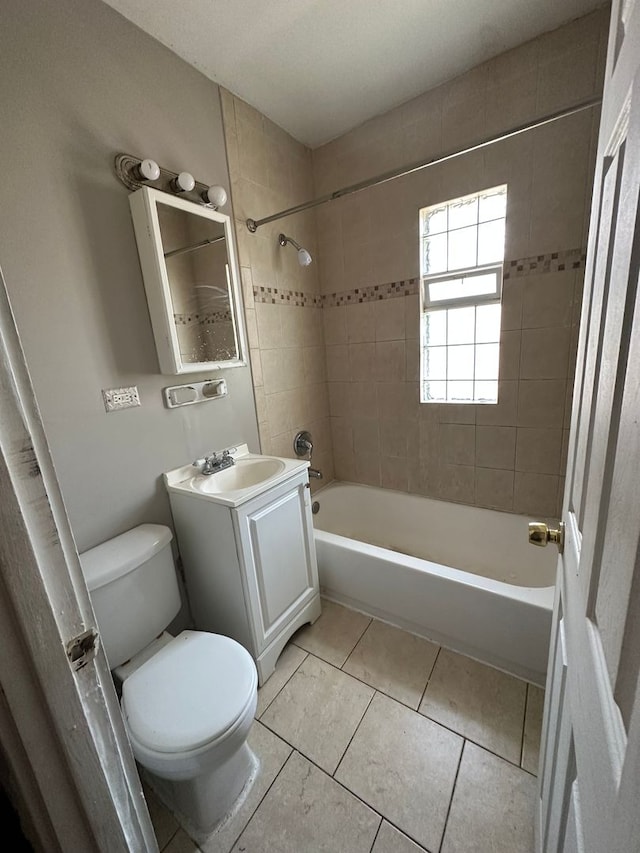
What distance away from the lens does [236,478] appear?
67.3 inches

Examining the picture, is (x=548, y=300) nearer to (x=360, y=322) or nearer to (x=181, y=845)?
(x=360, y=322)

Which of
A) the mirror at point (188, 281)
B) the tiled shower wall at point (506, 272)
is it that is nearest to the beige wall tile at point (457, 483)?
the tiled shower wall at point (506, 272)

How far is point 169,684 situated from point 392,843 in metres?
0.80

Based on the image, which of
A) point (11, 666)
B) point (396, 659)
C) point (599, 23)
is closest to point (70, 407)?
point (11, 666)

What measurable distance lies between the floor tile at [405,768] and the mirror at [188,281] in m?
1.60

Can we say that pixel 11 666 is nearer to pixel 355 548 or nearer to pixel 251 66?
pixel 355 548

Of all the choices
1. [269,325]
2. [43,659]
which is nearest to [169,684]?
[43,659]

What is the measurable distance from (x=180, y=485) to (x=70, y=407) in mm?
520

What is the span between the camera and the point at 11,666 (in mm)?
367

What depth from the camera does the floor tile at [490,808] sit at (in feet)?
3.23

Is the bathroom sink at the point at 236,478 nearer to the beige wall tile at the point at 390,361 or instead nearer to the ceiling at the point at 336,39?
the beige wall tile at the point at 390,361

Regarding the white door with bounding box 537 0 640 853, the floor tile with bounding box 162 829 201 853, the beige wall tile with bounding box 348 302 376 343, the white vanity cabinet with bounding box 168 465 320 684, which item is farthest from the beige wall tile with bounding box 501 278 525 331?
the floor tile with bounding box 162 829 201 853

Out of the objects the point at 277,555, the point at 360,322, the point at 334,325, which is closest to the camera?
the point at 277,555

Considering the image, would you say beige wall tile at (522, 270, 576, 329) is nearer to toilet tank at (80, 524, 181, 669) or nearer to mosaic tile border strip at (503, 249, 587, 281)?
mosaic tile border strip at (503, 249, 587, 281)
